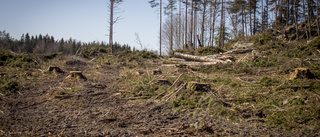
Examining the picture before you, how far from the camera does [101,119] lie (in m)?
3.59

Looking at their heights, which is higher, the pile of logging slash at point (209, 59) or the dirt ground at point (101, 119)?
the pile of logging slash at point (209, 59)

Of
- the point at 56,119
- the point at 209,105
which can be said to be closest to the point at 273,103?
the point at 209,105

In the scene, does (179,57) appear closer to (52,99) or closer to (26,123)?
(52,99)

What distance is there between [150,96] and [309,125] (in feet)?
12.3

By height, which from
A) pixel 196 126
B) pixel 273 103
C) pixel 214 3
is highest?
pixel 214 3

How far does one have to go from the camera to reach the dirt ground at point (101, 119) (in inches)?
118

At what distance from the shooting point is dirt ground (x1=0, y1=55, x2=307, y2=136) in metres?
3.00

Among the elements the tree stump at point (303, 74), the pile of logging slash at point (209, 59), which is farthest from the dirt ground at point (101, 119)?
the pile of logging slash at point (209, 59)

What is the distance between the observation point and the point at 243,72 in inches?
313

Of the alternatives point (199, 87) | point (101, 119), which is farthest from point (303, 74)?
point (101, 119)

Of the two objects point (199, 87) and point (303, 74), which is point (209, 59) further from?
point (199, 87)

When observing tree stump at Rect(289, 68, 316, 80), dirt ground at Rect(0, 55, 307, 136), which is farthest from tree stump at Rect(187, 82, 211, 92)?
tree stump at Rect(289, 68, 316, 80)

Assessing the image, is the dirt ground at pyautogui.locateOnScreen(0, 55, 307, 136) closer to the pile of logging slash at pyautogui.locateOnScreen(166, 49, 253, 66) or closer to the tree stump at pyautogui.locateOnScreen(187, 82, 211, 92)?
the tree stump at pyautogui.locateOnScreen(187, 82, 211, 92)

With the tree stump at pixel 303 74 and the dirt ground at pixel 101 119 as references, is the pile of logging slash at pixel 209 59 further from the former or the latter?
the dirt ground at pixel 101 119
